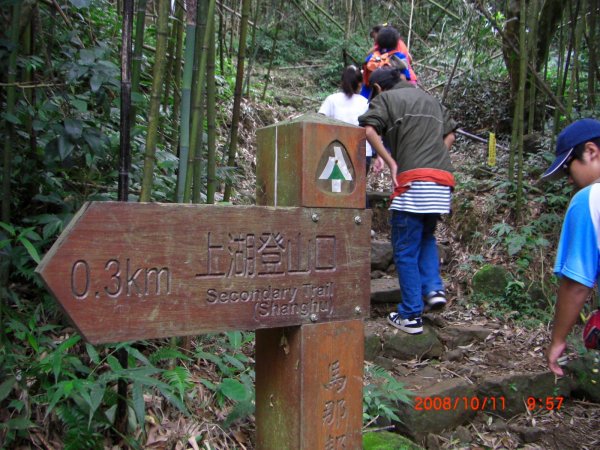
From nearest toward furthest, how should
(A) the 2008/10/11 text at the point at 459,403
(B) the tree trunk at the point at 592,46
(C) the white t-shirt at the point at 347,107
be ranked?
(A) the 2008/10/11 text at the point at 459,403, (C) the white t-shirt at the point at 347,107, (B) the tree trunk at the point at 592,46

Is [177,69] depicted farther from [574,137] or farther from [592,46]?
[592,46]

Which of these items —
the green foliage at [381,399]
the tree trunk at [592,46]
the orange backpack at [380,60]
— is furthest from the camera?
the tree trunk at [592,46]

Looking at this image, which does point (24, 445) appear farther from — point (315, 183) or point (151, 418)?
point (315, 183)

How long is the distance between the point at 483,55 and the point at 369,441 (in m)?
7.41

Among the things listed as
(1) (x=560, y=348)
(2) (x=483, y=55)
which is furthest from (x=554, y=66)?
(1) (x=560, y=348)

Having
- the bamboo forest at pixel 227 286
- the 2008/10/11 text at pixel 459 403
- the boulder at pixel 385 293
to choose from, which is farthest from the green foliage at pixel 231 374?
the boulder at pixel 385 293

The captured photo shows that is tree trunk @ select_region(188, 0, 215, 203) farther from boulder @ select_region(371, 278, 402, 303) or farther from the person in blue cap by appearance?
boulder @ select_region(371, 278, 402, 303)

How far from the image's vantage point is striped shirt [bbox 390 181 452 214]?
3320mm

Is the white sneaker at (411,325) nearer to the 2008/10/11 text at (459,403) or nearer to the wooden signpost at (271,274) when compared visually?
the 2008/10/11 text at (459,403)

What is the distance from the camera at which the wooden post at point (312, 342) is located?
4.80 feet

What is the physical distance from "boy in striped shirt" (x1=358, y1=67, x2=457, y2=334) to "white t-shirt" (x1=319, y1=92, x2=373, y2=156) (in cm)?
131

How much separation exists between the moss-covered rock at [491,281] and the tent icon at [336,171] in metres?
3.23

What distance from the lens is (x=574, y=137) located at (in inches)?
81.7

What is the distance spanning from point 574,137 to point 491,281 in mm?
2516
